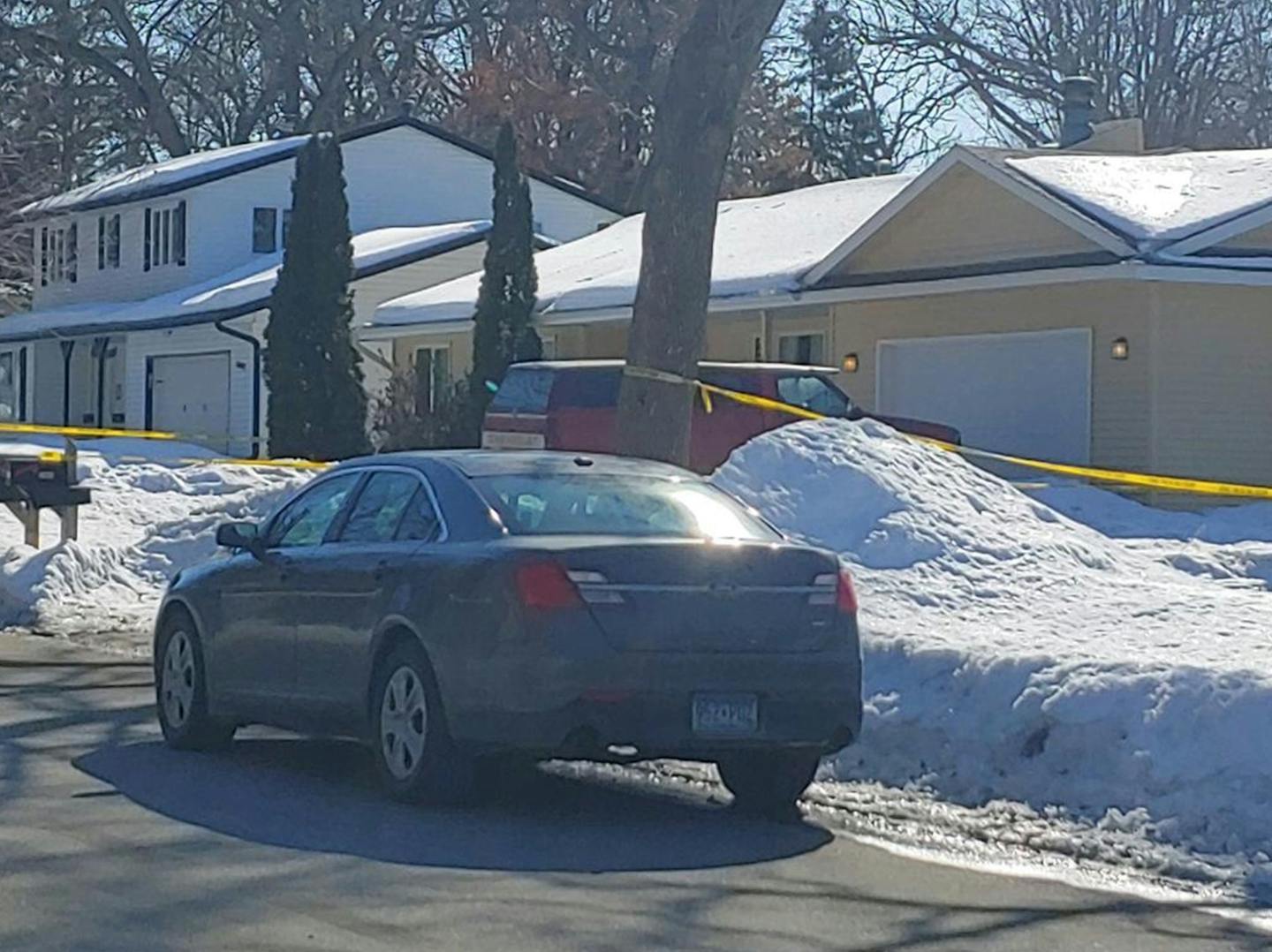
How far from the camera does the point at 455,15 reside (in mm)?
58969

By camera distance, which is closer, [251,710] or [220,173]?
[251,710]

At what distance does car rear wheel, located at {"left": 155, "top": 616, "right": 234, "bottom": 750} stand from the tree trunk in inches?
270

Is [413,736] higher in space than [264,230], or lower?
lower

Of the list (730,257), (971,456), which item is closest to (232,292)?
(730,257)

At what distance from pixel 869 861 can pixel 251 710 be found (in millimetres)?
3508

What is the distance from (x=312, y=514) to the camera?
11570mm

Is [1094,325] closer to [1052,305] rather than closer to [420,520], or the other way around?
[1052,305]

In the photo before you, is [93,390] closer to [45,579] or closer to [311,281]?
[311,281]

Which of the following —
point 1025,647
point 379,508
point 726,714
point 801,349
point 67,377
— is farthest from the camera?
point 67,377

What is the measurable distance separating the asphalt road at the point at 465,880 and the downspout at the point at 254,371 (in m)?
30.7

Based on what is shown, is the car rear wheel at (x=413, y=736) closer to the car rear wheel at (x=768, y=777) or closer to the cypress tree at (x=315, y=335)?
the car rear wheel at (x=768, y=777)

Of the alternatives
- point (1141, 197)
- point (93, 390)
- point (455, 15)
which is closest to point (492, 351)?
point (1141, 197)

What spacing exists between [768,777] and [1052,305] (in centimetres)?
1664

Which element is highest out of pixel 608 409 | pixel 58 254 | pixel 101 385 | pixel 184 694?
pixel 58 254
